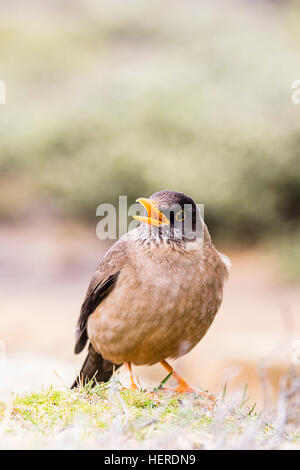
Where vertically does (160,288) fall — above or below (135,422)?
above

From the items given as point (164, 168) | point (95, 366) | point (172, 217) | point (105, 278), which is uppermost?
point (164, 168)

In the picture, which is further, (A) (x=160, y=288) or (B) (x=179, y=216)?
(B) (x=179, y=216)

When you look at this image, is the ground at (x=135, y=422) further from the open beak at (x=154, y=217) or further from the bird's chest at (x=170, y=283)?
the open beak at (x=154, y=217)

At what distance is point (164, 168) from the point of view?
43.8ft

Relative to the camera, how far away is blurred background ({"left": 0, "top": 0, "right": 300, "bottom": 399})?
Result: 37.1 ft

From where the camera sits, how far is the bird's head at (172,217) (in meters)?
4.15

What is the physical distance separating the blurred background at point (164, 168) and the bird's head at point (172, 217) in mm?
5047

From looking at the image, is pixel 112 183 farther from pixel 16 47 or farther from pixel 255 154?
pixel 16 47

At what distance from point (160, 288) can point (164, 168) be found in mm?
9513

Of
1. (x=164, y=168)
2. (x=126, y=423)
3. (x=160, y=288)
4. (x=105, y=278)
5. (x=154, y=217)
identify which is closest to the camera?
(x=126, y=423)

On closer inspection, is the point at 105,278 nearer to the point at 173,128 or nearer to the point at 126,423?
the point at 126,423

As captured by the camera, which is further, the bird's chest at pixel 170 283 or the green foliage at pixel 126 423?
the bird's chest at pixel 170 283

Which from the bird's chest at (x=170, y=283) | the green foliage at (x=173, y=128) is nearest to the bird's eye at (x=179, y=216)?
the bird's chest at (x=170, y=283)

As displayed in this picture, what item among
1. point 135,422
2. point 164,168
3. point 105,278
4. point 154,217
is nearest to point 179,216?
point 154,217
